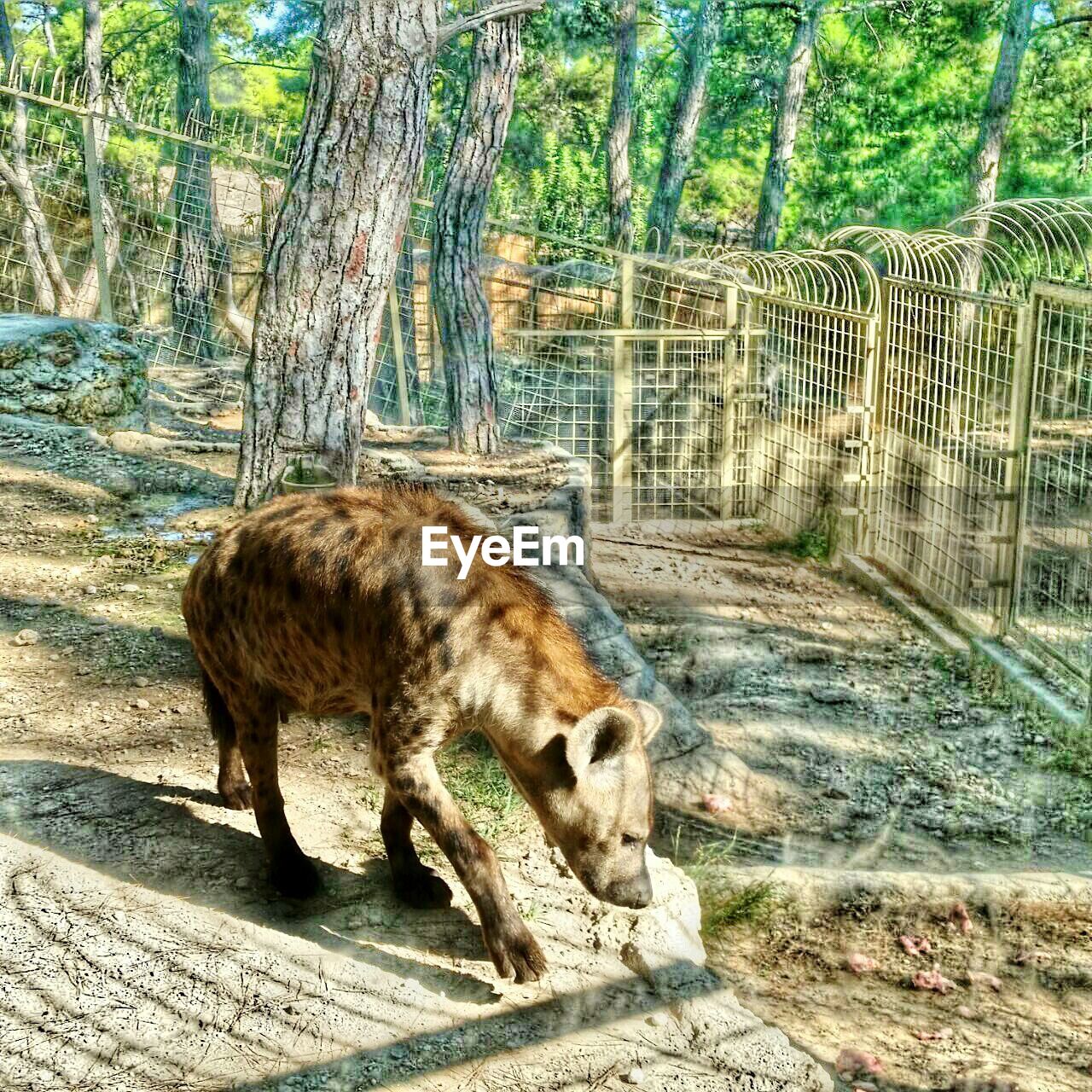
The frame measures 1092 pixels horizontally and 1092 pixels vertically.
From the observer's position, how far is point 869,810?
5.32m

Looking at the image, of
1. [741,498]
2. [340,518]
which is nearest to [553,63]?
[741,498]

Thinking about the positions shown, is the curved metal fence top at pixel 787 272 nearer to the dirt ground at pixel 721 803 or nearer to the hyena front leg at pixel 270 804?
the dirt ground at pixel 721 803

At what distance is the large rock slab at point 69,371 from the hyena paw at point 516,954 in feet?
18.6

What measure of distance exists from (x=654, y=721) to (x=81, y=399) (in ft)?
18.6

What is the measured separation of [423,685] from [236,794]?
40.7 inches

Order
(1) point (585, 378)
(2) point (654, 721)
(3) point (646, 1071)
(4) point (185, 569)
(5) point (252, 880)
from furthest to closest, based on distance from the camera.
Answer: (1) point (585, 378), (4) point (185, 569), (5) point (252, 880), (2) point (654, 721), (3) point (646, 1071)

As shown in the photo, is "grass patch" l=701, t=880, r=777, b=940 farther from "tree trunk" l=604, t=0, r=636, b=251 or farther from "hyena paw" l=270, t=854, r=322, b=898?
"tree trunk" l=604, t=0, r=636, b=251

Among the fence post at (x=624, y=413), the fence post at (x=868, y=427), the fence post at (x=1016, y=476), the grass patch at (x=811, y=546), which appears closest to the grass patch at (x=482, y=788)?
the fence post at (x=1016, y=476)

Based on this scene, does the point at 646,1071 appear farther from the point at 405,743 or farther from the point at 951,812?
the point at 951,812

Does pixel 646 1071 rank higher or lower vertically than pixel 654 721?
lower

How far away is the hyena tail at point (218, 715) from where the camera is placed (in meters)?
3.73

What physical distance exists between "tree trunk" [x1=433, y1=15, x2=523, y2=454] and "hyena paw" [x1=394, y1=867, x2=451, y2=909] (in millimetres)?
4833

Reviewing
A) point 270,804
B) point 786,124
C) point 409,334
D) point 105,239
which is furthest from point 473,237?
point 786,124

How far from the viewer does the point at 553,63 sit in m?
18.7
